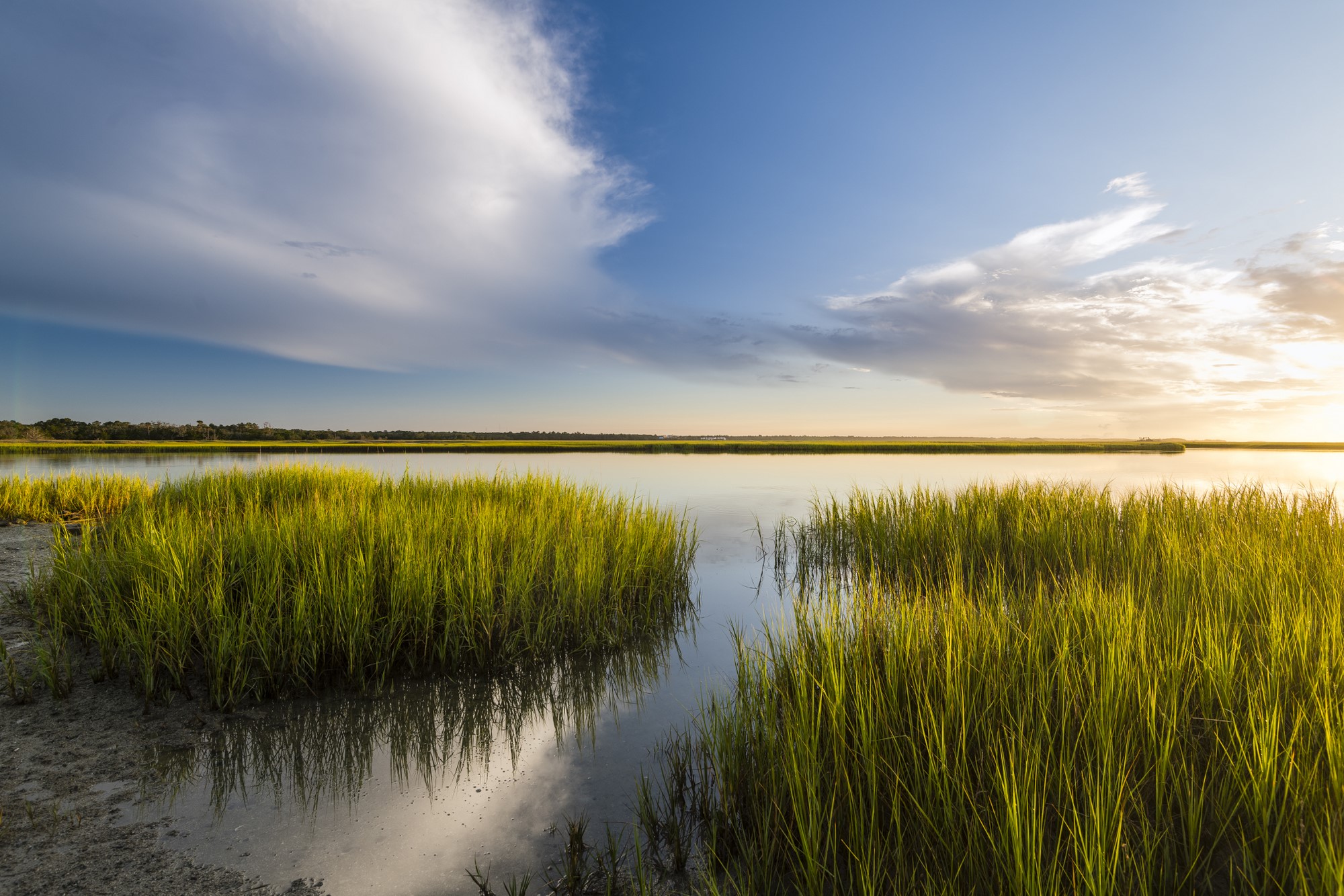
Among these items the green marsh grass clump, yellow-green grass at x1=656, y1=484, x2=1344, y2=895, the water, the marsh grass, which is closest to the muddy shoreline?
the water

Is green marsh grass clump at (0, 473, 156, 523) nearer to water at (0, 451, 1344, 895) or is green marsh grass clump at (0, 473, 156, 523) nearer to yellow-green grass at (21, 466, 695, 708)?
yellow-green grass at (21, 466, 695, 708)

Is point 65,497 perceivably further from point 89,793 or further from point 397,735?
point 397,735

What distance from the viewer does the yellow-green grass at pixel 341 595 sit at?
4.77 meters

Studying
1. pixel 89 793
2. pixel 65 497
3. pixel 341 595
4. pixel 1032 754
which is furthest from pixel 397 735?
pixel 65 497

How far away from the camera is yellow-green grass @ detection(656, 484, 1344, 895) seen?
2219 millimetres

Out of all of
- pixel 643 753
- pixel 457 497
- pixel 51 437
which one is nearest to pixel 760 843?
pixel 643 753

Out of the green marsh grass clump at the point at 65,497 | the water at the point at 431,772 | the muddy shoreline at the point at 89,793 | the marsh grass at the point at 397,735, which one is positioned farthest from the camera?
the green marsh grass clump at the point at 65,497

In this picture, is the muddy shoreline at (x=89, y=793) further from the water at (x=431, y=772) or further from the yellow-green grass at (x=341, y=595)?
the yellow-green grass at (x=341, y=595)

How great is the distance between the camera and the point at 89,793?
11.2ft

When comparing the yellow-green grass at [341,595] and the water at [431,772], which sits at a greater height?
the yellow-green grass at [341,595]

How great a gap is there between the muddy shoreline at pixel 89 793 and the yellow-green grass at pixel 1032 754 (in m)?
2.28

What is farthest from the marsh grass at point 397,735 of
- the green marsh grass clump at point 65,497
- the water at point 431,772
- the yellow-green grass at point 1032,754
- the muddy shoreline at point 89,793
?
the green marsh grass clump at point 65,497

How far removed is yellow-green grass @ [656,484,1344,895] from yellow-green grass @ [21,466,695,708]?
2454 millimetres

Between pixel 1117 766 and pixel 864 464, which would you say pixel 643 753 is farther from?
pixel 864 464
